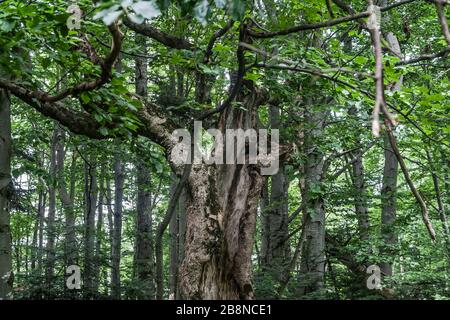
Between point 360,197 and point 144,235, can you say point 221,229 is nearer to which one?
point 360,197

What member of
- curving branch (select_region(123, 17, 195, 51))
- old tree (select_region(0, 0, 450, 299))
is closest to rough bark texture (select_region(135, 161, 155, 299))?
old tree (select_region(0, 0, 450, 299))

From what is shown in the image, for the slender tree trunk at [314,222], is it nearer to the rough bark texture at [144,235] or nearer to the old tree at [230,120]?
the old tree at [230,120]

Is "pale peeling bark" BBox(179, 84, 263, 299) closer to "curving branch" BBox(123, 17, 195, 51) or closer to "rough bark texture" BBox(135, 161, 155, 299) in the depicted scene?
"curving branch" BBox(123, 17, 195, 51)

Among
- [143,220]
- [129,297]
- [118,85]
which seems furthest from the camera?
[143,220]

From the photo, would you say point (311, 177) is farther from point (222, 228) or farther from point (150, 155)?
point (150, 155)

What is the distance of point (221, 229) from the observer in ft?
17.9

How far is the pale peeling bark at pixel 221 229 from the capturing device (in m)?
5.26

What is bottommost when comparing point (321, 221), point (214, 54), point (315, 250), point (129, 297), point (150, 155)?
point (129, 297)

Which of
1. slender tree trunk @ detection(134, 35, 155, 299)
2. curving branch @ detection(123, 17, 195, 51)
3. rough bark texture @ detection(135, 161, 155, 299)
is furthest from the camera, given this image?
rough bark texture @ detection(135, 161, 155, 299)

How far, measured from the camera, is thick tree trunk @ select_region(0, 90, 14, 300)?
5.23m

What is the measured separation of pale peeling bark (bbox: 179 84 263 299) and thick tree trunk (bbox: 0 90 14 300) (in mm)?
2027

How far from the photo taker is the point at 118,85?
13.1 feet
